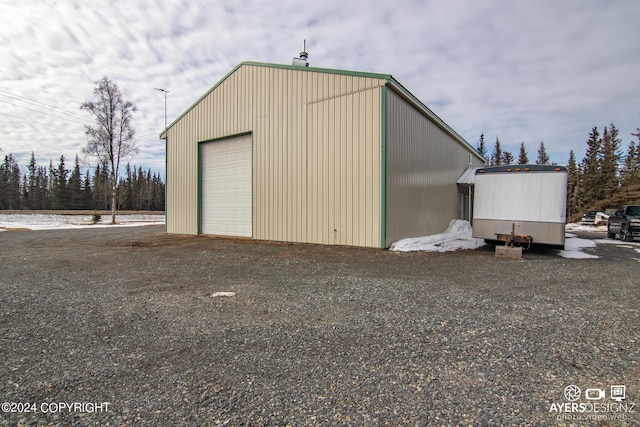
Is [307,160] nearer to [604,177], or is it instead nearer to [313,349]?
[313,349]

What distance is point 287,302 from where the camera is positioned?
420cm

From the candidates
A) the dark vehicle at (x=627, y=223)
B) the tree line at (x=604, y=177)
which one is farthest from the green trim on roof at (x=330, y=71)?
the tree line at (x=604, y=177)

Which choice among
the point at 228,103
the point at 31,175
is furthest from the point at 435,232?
the point at 31,175

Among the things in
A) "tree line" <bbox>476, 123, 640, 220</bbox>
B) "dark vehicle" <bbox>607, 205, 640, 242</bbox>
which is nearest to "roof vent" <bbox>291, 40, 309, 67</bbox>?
"dark vehicle" <bbox>607, 205, 640, 242</bbox>

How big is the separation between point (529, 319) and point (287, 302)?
290cm

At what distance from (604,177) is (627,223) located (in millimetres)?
32131

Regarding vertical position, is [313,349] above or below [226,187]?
below

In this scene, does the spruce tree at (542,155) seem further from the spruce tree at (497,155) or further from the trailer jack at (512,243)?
the trailer jack at (512,243)

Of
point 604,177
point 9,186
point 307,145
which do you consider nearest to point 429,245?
point 307,145

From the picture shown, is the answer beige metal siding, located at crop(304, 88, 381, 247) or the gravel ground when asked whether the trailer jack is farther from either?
beige metal siding, located at crop(304, 88, 381, 247)

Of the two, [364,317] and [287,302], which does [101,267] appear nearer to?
[287,302]

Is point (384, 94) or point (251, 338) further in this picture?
point (384, 94)

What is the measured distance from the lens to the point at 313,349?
278 cm

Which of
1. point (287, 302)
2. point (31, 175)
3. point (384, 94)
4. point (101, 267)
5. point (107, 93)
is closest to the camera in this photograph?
point (287, 302)
